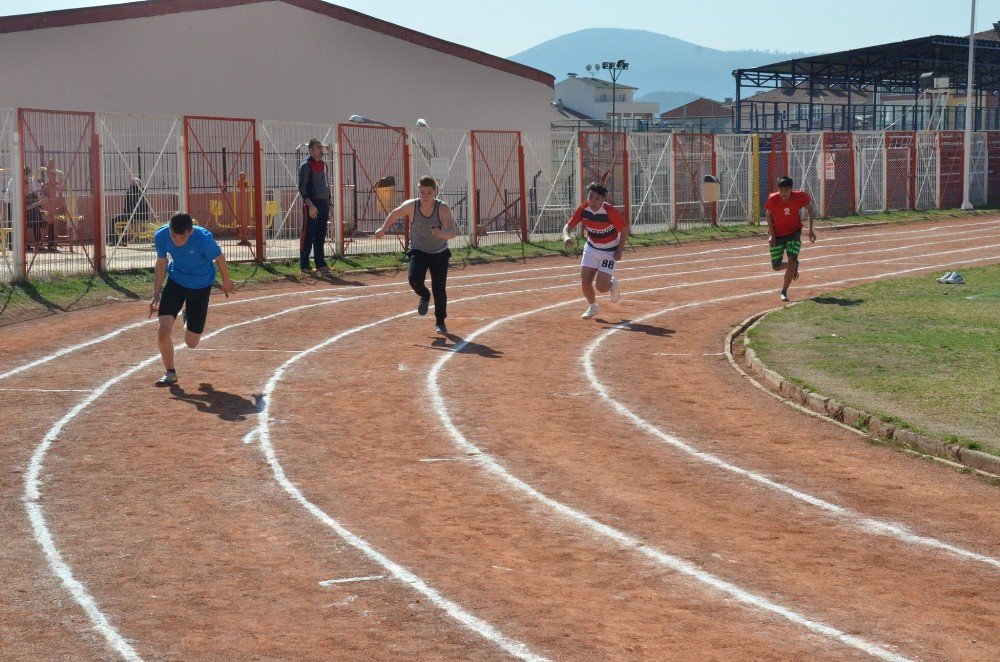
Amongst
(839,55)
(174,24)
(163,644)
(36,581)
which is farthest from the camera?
(839,55)

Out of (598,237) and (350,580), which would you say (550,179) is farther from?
(350,580)

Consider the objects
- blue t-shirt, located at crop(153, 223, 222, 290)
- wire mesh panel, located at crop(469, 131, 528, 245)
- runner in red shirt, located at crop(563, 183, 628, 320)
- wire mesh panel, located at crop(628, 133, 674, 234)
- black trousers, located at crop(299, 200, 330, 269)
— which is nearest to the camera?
blue t-shirt, located at crop(153, 223, 222, 290)

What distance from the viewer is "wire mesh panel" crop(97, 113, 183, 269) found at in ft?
71.7

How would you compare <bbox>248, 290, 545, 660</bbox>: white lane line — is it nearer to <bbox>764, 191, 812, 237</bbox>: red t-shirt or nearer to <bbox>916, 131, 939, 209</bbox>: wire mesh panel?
<bbox>764, 191, 812, 237</bbox>: red t-shirt

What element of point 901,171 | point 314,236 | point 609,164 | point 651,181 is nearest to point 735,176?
point 651,181

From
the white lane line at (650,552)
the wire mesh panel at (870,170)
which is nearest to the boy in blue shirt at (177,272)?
the white lane line at (650,552)

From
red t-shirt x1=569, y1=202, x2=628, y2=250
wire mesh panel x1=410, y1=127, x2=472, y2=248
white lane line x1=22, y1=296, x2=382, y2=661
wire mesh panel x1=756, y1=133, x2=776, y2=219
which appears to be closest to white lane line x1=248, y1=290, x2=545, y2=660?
white lane line x1=22, y1=296, x2=382, y2=661

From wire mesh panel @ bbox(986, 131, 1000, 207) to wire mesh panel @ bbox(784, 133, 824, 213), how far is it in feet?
34.7

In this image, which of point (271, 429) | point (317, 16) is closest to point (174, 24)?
point (317, 16)

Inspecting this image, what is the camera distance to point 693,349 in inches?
604

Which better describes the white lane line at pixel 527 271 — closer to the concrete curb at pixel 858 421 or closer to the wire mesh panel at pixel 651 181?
the wire mesh panel at pixel 651 181

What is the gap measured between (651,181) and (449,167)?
737 centimetres

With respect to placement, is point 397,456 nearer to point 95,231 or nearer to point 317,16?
point 95,231

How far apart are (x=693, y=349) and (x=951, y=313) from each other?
4172 mm
